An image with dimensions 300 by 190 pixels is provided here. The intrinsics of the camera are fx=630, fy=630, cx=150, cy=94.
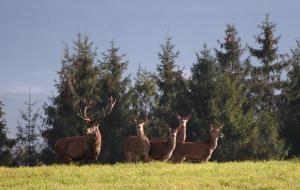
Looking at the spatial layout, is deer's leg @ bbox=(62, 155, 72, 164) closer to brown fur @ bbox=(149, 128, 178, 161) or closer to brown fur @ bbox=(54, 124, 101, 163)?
brown fur @ bbox=(54, 124, 101, 163)

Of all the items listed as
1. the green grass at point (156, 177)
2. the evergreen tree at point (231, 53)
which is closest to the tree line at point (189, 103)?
the evergreen tree at point (231, 53)

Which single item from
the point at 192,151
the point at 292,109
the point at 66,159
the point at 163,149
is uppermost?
the point at 292,109

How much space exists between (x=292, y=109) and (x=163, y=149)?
23651 millimetres

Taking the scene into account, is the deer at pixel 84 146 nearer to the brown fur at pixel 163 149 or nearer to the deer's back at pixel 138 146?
the deer's back at pixel 138 146

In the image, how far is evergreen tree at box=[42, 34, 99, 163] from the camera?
44188 millimetres

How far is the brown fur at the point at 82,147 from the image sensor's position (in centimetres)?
2398

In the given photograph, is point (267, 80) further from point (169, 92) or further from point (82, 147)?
point (82, 147)

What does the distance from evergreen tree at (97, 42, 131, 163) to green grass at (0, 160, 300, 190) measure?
2300 cm

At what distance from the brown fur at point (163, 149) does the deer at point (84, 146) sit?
2.24 m

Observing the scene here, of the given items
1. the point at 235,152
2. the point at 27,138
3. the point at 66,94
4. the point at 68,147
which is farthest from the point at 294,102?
the point at 68,147

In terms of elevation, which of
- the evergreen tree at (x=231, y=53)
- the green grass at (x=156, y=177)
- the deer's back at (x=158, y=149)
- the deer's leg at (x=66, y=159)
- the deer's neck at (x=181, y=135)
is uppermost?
the evergreen tree at (x=231, y=53)

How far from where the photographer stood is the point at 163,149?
985 inches

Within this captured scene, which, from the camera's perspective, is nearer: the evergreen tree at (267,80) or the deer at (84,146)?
the deer at (84,146)

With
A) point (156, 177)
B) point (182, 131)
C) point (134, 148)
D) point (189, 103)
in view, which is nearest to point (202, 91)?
point (189, 103)
